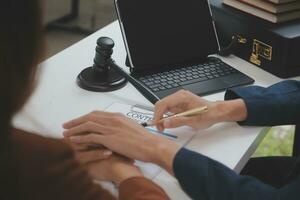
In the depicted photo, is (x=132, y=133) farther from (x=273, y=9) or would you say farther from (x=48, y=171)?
(x=273, y=9)

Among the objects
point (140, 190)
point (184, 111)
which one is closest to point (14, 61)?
point (140, 190)

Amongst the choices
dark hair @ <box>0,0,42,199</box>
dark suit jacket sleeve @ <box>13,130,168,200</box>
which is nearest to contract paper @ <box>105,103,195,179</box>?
dark suit jacket sleeve @ <box>13,130,168,200</box>

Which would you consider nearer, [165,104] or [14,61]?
[14,61]

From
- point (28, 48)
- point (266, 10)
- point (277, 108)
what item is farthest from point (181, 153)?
point (266, 10)

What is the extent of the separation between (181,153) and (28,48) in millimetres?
509

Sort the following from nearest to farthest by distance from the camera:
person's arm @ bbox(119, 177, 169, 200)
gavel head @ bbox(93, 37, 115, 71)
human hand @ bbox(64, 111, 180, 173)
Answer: person's arm @ bbox(119, 177, 169, 200)
human hand @ bbox(64, 111, 180, 173)
gavel head @ bbox(93, 37, 115, 71)

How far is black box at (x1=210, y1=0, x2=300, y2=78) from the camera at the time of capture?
1.41m

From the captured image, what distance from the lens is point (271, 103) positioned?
1212 millimetres

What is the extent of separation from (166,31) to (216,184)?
0.57 meters

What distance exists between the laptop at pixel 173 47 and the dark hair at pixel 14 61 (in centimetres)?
73

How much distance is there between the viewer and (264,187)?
96cm

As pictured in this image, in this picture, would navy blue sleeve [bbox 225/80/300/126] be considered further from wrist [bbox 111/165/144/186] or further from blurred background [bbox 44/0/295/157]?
blurred background [bbox 44/0/295/157]

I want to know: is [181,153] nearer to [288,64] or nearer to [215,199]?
[215,199]

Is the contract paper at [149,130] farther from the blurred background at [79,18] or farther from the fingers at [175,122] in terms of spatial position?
the blurred background at [79,18]
